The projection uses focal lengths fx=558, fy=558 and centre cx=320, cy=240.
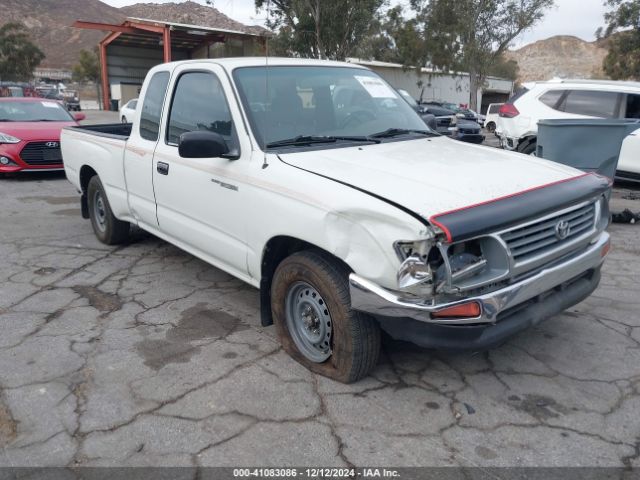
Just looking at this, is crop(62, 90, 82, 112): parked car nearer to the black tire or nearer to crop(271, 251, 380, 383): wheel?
the black tire

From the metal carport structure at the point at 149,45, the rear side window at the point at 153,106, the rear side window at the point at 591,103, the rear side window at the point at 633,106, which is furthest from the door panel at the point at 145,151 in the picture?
the metal carport structure at the point at 149,45

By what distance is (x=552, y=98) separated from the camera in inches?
381

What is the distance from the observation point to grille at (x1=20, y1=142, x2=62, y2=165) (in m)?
9.91

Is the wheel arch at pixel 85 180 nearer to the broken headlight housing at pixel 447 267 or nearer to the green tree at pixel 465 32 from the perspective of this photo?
the broken headlight housing at pixel 447 267

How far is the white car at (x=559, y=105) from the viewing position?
904 centimetres

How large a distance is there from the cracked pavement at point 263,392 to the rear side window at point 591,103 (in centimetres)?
534

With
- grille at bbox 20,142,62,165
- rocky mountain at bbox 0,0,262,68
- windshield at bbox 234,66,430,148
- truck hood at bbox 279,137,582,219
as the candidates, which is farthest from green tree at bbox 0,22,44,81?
truck hood at bbox 279,137,582,219

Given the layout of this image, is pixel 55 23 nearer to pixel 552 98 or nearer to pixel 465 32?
pixel 465 32

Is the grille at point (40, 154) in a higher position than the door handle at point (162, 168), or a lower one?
lower

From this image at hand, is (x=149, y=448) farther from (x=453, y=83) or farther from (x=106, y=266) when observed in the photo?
(x=453, y=83)

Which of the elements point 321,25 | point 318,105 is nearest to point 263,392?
point 318,105

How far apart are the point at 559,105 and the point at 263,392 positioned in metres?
8.35

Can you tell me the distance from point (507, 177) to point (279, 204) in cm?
135

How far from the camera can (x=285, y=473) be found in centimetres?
263
